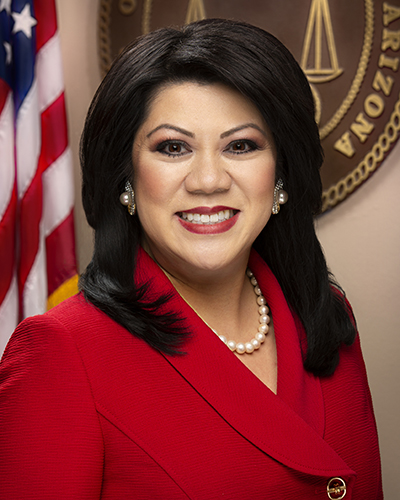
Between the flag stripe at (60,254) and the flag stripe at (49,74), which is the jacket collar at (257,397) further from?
the flag stripe at (49,74)

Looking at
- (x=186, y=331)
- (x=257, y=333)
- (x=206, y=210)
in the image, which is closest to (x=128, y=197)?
(x=206, y=210)

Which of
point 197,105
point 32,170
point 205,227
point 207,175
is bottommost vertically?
point 32,170

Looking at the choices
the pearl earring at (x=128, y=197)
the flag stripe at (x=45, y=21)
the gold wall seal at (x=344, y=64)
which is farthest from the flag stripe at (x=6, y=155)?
the pearl earring at (x=128, y=197)

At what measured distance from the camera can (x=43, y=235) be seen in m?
2.28

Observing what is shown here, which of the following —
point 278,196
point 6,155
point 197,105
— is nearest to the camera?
point 197,105

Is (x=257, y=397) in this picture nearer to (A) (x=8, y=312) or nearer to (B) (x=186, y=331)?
(B) (x=186, y=331)

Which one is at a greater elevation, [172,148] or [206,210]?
[172,148]

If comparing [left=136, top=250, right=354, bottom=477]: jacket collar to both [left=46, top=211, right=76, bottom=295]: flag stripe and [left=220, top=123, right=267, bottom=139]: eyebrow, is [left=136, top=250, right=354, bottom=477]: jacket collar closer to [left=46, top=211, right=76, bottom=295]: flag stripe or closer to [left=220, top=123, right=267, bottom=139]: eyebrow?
[left=220, top=123, right=267, bottom=139]: eyebrow

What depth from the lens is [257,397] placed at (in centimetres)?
122

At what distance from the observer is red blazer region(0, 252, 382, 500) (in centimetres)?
102

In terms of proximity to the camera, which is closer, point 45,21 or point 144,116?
point 144,116

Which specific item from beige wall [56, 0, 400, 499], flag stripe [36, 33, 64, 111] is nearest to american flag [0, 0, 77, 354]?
flag stripe [36, 33, 64, 111]

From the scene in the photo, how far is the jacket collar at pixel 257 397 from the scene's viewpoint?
3.85 feet

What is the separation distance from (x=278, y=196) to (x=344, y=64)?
1030 mm
